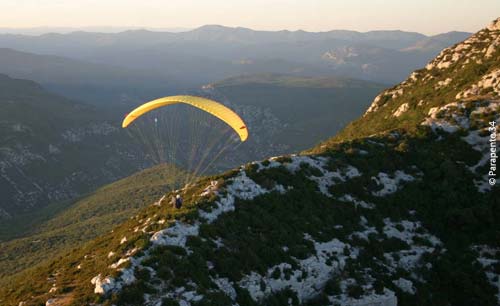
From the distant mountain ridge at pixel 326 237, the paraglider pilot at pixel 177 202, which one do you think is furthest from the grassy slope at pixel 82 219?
the paraglider pilot at pixel 177 202

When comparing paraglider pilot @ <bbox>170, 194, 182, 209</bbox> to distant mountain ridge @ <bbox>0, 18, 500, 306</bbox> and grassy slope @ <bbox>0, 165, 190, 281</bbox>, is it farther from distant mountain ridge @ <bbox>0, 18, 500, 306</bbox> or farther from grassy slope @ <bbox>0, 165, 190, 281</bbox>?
grassy slope @ <bbox>0, 165, 190, 281</bbox>

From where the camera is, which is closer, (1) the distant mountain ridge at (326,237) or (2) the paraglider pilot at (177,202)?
(1) the distant mountain ridge at (326,237)

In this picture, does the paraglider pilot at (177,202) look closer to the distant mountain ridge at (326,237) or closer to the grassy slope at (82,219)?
the distant mountain ridge at (326,237)

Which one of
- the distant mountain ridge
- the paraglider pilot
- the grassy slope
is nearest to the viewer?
the distant mountain ridge

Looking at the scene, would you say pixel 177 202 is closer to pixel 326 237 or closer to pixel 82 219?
pixel 326 237

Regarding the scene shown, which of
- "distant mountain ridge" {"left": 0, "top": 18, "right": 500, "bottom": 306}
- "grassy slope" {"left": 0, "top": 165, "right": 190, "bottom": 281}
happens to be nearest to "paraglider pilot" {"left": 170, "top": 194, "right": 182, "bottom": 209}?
"distant mountain ridge" {"left": 0, "top": 18, "right": 500, "bottom": 306}

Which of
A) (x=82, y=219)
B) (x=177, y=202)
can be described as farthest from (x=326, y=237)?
(x=82, y=219)

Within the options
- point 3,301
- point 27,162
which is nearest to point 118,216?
point 3,301

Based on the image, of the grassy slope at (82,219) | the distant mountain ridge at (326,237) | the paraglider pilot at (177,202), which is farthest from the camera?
the grassy slope at (82,219)

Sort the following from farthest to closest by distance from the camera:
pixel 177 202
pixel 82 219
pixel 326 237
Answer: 1. pixel 82 219
2. pixel 177 202
3. pixel 326 237

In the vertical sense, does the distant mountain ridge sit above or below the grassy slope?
above

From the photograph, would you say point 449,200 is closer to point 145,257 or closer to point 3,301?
point 145,257

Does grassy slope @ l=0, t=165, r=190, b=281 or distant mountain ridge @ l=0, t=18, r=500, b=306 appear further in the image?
grassy slope @ l=0, t=165, r=190, b=281
